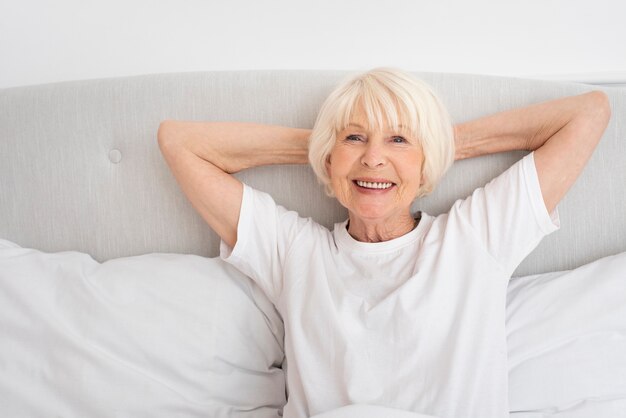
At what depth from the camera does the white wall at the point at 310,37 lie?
183cm

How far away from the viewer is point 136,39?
1961mm

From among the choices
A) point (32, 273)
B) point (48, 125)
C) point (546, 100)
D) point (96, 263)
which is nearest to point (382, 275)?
point (546, 100)

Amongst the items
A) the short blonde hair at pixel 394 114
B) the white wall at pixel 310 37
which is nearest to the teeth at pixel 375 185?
the short blonde hair at pixel 394 114

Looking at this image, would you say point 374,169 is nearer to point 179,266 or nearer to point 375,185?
point 375,185

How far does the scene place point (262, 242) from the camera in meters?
1.45

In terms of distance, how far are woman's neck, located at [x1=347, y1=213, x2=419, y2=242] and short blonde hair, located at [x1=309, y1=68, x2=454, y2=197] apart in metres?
0.09

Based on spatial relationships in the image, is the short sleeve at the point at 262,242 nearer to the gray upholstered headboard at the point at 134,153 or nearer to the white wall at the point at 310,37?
the gray upholstered headboard at the point at 134,153

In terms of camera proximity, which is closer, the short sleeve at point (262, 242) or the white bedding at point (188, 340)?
the white bedding at point (188, 340)

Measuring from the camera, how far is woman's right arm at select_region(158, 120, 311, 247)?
147 centimetres

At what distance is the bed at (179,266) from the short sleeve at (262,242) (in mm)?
69

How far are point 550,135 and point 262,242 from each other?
72cm

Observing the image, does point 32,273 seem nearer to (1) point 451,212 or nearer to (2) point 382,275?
(2) point 382,275

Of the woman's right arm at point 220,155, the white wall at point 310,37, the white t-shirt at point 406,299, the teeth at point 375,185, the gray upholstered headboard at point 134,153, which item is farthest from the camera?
the white wall at point 310,37

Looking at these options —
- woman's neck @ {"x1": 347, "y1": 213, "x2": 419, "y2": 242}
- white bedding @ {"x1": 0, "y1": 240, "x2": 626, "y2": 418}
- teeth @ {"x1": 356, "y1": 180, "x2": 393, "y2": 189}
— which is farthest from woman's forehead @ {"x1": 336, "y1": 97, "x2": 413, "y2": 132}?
white bedding @ {"x1": 0, "y1": 240, "x2": 626, "y2": 418}
